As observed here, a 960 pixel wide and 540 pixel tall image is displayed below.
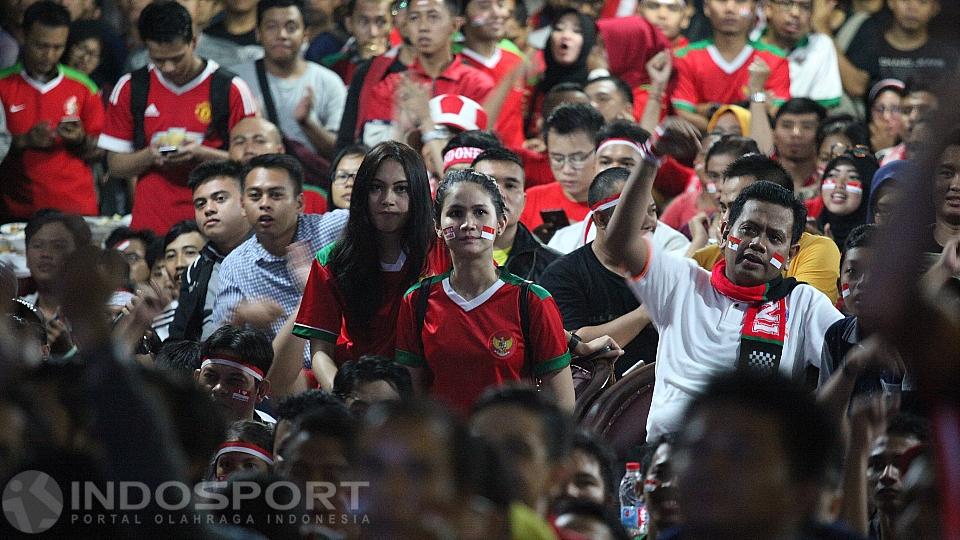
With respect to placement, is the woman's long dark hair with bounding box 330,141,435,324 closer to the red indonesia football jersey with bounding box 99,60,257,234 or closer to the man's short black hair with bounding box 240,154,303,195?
the man's short black hair with bounding box 240,154,303,195

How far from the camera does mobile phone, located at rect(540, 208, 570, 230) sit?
28.3ft

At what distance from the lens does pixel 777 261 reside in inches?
235

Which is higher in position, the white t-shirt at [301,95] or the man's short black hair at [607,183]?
the white t-shirt at [301,95]

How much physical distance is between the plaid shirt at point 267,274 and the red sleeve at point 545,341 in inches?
67.6

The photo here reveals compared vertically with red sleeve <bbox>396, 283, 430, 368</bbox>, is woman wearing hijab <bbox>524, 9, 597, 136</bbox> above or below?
above

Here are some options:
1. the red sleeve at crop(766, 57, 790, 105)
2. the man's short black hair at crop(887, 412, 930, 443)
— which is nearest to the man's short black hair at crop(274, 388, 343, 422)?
the man's short black hair at crop(887, 412, 930, 443)

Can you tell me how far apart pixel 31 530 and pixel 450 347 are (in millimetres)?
2440

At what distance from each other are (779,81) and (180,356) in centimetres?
539

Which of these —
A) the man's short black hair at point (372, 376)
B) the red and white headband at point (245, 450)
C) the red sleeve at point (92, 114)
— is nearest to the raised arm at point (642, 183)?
the man's short black hair at point (372, 376)

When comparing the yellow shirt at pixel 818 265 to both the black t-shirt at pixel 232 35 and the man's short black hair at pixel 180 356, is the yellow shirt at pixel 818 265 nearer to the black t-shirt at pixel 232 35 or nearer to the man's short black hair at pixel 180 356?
the man's short black hair at pixel 180 356

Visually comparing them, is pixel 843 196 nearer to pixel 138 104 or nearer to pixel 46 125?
pixel 138 104

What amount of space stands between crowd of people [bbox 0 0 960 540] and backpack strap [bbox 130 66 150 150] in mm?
23

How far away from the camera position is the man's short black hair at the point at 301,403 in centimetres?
542

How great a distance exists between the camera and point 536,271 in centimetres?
750
